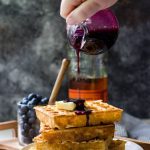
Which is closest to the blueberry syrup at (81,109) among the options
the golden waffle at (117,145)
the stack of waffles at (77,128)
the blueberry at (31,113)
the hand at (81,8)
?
the stack of waffles at (77,128)

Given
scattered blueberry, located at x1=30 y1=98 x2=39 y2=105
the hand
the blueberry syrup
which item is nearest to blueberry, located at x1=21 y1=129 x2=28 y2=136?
scattered blueberry, located at x1=30 y1=98 x2=39 y2=105

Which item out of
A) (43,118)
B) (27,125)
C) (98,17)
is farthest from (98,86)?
(98,17)

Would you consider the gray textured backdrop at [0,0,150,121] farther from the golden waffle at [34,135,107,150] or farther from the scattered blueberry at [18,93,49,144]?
the golden waffle at [34,135,107,150]

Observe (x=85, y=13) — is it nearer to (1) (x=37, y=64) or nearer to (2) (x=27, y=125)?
(2) (x=27, y=125)

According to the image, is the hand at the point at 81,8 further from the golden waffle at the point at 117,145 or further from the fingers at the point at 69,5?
the golden waffle at the point at 117,145

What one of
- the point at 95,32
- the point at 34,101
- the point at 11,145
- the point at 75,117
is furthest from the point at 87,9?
the point at 11,145

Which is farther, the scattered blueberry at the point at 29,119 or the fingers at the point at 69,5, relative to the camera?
the scattered blueberry at the point at 29,119

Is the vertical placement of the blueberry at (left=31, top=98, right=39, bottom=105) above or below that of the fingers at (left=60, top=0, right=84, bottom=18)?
below
